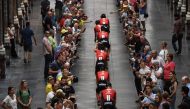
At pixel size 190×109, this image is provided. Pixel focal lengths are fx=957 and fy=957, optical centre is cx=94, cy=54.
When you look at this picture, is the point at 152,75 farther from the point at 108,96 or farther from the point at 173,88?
the point at 108,96

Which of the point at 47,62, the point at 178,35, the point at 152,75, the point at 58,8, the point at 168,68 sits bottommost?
the point at 47,62

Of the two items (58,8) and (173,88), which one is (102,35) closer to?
(58,8)

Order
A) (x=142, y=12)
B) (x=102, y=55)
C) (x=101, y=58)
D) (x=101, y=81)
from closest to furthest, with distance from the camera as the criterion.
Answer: (x=101, y=81)
(x=101, y=58)
(x=102, y=55)
(x=142, y=12)

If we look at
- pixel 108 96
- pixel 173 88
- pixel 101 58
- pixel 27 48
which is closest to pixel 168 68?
pixel 173 88

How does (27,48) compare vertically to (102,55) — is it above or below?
below

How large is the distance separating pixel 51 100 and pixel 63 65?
5608 millimetres

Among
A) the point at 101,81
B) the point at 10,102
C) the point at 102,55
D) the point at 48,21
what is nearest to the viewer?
the point at 10,102

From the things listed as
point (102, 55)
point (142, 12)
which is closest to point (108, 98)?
point (102, 55)

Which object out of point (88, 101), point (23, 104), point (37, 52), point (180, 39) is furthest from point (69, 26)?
point (23, 104)

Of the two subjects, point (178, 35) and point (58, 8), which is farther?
point (58, 8)

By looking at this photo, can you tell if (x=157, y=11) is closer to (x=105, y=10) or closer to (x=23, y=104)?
(x=105, y=10)

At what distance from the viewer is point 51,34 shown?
40.3 metres

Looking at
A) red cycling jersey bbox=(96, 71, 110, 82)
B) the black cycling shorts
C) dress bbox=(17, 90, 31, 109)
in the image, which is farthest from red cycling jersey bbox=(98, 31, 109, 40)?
dress bbox=(17, 90, 31, 109)

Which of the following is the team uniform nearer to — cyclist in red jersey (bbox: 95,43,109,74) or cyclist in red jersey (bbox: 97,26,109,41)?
cyclist in red jersey (bbox: 95,43,109,74)
